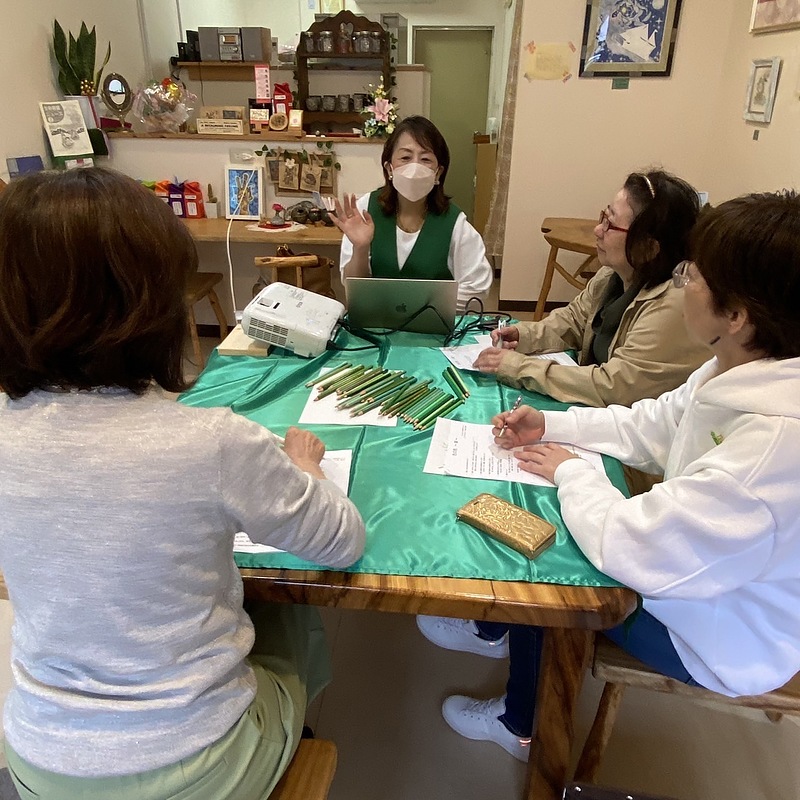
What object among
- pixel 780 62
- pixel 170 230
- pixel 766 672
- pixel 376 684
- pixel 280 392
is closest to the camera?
pixel 170 230

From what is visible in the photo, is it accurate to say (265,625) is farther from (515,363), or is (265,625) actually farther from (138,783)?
(515,363)

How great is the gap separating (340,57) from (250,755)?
4391 millimetres

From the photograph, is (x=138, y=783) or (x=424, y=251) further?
(x=424, y=251)

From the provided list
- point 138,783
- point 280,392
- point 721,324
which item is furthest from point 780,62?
point 138,783

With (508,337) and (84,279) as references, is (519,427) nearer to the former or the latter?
(508,337)

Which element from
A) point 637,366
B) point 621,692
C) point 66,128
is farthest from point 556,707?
point 66,128

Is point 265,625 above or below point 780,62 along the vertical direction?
below

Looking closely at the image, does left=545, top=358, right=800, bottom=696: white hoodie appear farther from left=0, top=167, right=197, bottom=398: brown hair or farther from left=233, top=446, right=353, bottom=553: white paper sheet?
left=0, top=167, right=197, bottom=398: brown hair

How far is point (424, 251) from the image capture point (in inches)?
86.0

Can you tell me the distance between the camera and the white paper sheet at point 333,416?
127 centimetres

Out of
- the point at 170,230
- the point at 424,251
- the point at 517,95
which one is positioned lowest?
the point at 424,251

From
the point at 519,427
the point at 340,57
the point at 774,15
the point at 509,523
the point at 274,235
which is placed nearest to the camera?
the point at 509,523

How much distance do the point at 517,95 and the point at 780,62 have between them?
56.4 inches

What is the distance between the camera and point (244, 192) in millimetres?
3244
